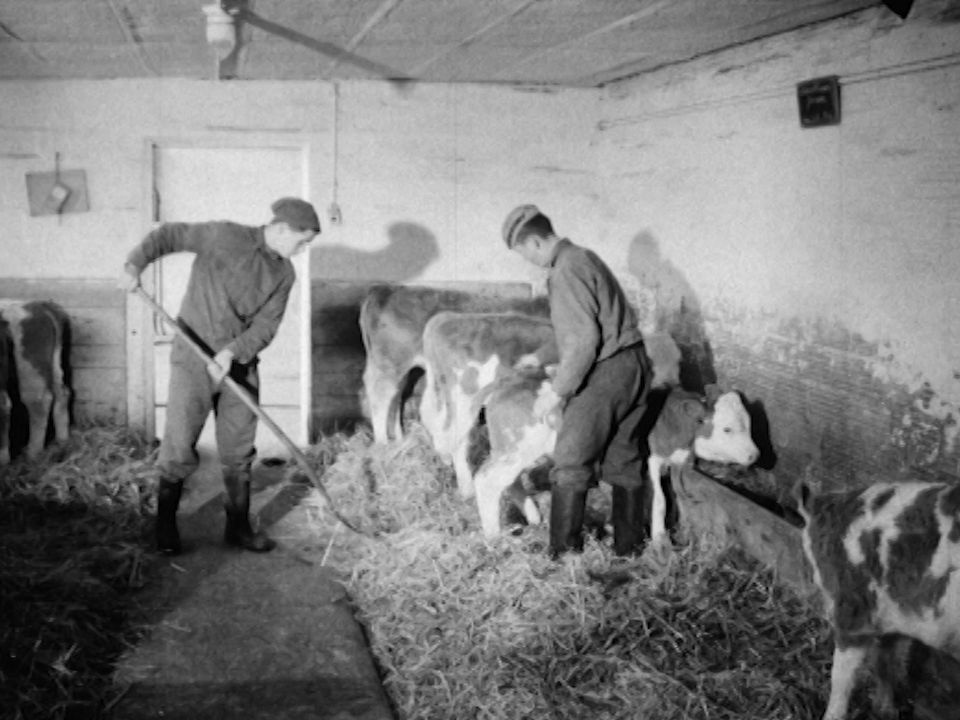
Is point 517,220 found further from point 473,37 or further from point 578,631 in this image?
point 578,631

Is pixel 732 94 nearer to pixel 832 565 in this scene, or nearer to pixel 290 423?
pixel 832 565

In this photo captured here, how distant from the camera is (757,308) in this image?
21.8 ft

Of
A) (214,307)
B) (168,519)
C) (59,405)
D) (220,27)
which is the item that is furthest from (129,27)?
(59,405)

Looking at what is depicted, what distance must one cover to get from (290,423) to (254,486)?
4.57ft

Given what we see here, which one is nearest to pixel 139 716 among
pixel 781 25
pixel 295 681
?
pixel 295 681

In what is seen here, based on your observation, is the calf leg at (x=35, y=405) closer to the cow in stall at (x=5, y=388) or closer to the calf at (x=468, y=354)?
the cow in stall at (x=5, y=388)

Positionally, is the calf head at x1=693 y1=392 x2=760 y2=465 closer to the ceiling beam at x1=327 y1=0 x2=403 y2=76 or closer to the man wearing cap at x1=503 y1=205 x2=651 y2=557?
the man wearing cap at x1=503 y1=205 x2=651 y2=557

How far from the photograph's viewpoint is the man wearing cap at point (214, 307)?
18.9ft

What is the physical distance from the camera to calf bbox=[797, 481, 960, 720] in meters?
3.57

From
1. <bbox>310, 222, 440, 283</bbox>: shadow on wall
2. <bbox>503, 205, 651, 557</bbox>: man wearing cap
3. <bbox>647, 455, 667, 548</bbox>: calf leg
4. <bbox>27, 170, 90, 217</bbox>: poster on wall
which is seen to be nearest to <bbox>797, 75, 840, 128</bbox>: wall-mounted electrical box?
<bbox>503, 205, 651, 557</bbox>: man wearing cap

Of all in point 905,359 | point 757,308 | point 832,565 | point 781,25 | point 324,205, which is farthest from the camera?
point 324,205

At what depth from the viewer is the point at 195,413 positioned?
582 cm

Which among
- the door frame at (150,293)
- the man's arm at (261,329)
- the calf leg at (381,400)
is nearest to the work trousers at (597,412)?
the man's arm at (261,329)

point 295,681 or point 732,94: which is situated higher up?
point 732,94
